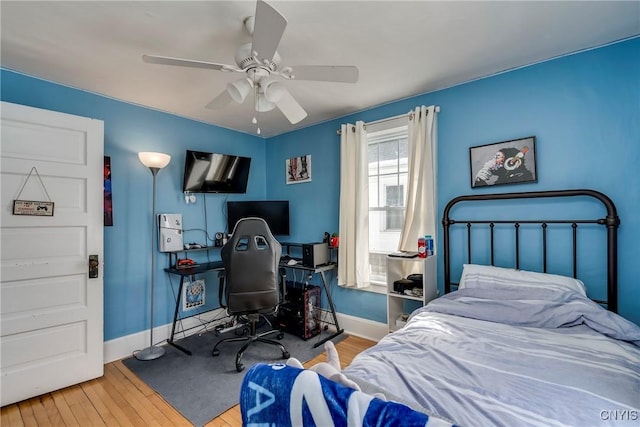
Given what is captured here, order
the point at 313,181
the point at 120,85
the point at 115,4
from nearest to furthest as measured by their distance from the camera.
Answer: the point at 115,4 → the point at 120,85 → the point at 313,181

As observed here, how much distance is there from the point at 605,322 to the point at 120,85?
3.71 meters

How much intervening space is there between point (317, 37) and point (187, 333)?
3.13 meters

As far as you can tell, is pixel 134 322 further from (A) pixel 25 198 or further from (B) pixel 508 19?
(B) pixel 508 19

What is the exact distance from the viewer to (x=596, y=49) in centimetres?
196

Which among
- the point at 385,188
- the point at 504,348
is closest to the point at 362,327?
the point at 385,188

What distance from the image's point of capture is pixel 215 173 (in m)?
3.36

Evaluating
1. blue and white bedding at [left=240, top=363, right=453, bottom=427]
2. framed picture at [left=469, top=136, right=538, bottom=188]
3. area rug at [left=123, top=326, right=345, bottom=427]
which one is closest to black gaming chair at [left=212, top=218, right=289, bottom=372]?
area rug at [left=123, top=326, right=345, bottom=427]

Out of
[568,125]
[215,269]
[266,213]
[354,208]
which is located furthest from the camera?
[266,213]

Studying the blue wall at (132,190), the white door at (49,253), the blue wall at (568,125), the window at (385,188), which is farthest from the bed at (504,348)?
the blue wall at (132,190)

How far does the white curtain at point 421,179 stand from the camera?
2588mm

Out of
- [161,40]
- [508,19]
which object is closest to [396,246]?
[508,19]

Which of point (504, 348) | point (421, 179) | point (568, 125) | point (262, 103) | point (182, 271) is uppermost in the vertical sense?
point (262, 103)

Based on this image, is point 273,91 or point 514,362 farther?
point 273,91

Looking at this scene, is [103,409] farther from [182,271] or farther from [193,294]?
[193,294]
